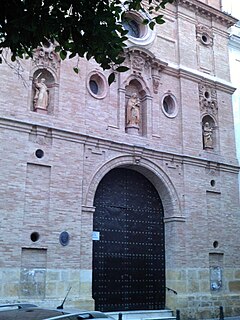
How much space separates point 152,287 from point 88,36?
9839mm

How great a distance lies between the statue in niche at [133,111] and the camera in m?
14.2

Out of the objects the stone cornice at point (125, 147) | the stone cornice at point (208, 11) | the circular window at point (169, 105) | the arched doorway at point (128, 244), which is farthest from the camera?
the stone cornice at point (208, 11)

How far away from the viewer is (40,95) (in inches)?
492

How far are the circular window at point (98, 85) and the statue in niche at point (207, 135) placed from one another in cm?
429

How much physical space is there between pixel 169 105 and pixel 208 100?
1.68 m

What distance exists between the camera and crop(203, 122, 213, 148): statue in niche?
16109 millimetres

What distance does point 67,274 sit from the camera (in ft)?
38.5

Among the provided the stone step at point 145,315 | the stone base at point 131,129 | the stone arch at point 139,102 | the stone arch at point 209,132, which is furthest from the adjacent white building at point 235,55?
the stone step at point 145,315

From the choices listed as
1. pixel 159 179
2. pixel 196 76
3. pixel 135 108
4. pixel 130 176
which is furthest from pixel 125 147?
pixel 196 76

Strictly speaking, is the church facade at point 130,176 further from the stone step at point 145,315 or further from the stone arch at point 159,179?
the stone step at point 145,315

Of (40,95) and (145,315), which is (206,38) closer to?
(40,95)

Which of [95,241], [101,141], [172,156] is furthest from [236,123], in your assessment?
[95,241]

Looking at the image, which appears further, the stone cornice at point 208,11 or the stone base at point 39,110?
the stone cornice at point 208,11

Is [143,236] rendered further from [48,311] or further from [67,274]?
[48,311]
